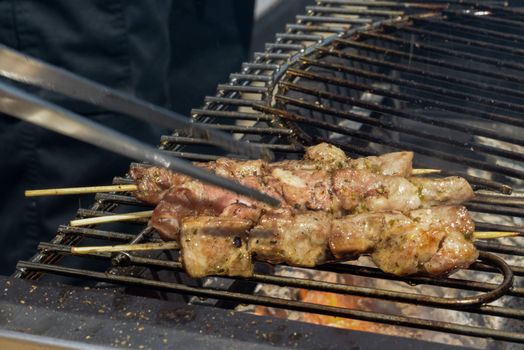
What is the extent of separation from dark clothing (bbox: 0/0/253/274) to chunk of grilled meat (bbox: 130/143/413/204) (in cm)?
153

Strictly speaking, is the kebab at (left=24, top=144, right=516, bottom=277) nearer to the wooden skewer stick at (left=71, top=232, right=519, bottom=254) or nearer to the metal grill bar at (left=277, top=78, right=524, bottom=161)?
the wooden skewer stick at (left=71, top=232, right=519, bottom=254)

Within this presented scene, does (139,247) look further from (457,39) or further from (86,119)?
(457,39)

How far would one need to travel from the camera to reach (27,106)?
1.59 m

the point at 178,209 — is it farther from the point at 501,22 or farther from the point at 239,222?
the point at 501,22

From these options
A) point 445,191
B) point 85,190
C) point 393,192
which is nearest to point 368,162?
point 393,192

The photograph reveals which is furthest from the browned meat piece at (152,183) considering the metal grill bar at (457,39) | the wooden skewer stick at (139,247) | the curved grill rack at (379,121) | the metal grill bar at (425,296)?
the metal grill bar at (457,39)

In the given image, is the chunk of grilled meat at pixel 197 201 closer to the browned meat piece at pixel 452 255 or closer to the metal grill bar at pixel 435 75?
the browned meat piece at pixel 452 255

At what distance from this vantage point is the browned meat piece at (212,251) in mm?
2240

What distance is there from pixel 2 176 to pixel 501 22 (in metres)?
2.96

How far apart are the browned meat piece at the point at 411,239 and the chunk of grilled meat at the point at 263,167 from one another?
0.98 feet

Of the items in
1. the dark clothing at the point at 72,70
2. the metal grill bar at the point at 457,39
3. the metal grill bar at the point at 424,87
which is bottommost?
the dark clothing at the point at 72,70

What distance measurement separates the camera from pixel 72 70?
3926 millimetres

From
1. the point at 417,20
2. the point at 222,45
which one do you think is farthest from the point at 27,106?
the point at 222,45

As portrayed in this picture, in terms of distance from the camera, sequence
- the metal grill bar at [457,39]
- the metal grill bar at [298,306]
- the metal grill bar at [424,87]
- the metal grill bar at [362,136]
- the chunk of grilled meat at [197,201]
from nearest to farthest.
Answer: the metal grill bar at [298,306] → the chunk of grilled meat at [197,201] → the metal grill bar at [362,136] → the metal grill bar at [424,87] → the metal grill bar at [457,39]
